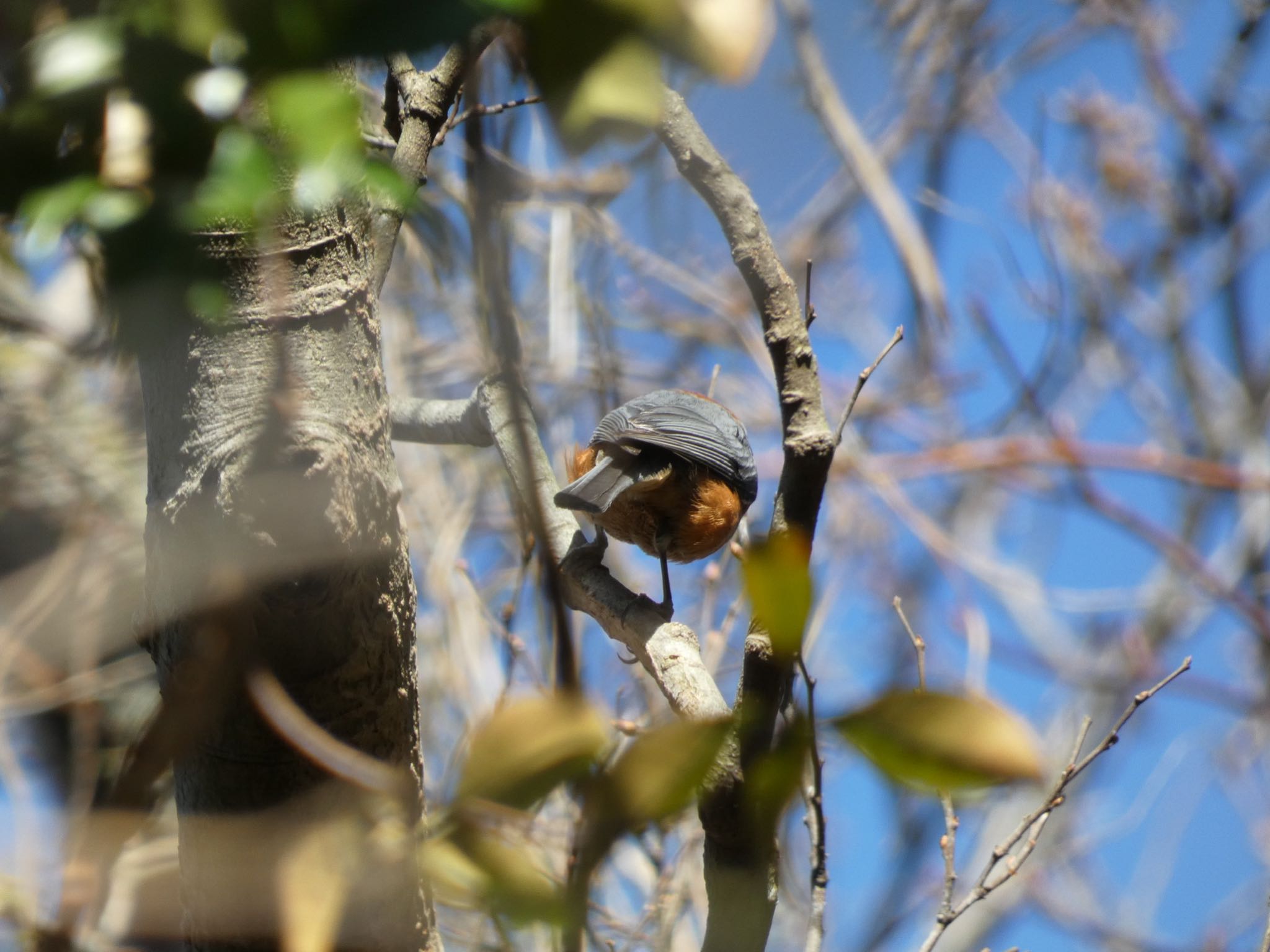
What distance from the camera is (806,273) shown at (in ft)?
5.09

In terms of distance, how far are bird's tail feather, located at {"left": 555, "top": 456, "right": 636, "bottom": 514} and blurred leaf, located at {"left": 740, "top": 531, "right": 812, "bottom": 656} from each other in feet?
6.15

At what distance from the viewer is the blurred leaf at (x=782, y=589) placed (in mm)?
675

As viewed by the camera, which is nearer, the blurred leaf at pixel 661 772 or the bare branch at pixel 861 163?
the blurred leaf at pixel 661 772

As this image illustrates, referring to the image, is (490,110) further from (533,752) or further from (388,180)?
(533,752)

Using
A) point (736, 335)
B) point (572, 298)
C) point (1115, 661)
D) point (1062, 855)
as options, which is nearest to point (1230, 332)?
point (1115, 661)

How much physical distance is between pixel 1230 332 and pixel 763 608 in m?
8.39

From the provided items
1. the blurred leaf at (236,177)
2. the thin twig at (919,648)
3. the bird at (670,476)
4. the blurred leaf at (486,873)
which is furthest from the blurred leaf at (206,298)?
the bird at (670,476)

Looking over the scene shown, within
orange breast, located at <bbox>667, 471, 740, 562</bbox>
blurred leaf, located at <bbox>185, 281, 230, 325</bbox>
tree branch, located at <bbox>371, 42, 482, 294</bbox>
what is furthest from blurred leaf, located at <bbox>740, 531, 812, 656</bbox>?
orange breast, located at <bbox>667, 471, 740, 562</bbox>

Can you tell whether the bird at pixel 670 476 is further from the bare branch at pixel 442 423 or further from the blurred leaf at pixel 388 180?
the blurred leaf at pixel 388 180

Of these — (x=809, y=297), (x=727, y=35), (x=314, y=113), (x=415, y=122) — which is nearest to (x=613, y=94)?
(x=727, y=35)

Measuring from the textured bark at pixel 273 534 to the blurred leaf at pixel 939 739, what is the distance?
71 centimetres

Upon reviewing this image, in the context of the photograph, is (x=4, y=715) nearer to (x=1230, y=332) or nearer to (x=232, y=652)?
(x=232, y=652)

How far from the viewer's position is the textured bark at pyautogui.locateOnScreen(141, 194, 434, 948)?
1218mm

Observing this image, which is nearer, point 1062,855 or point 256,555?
point 256,555
